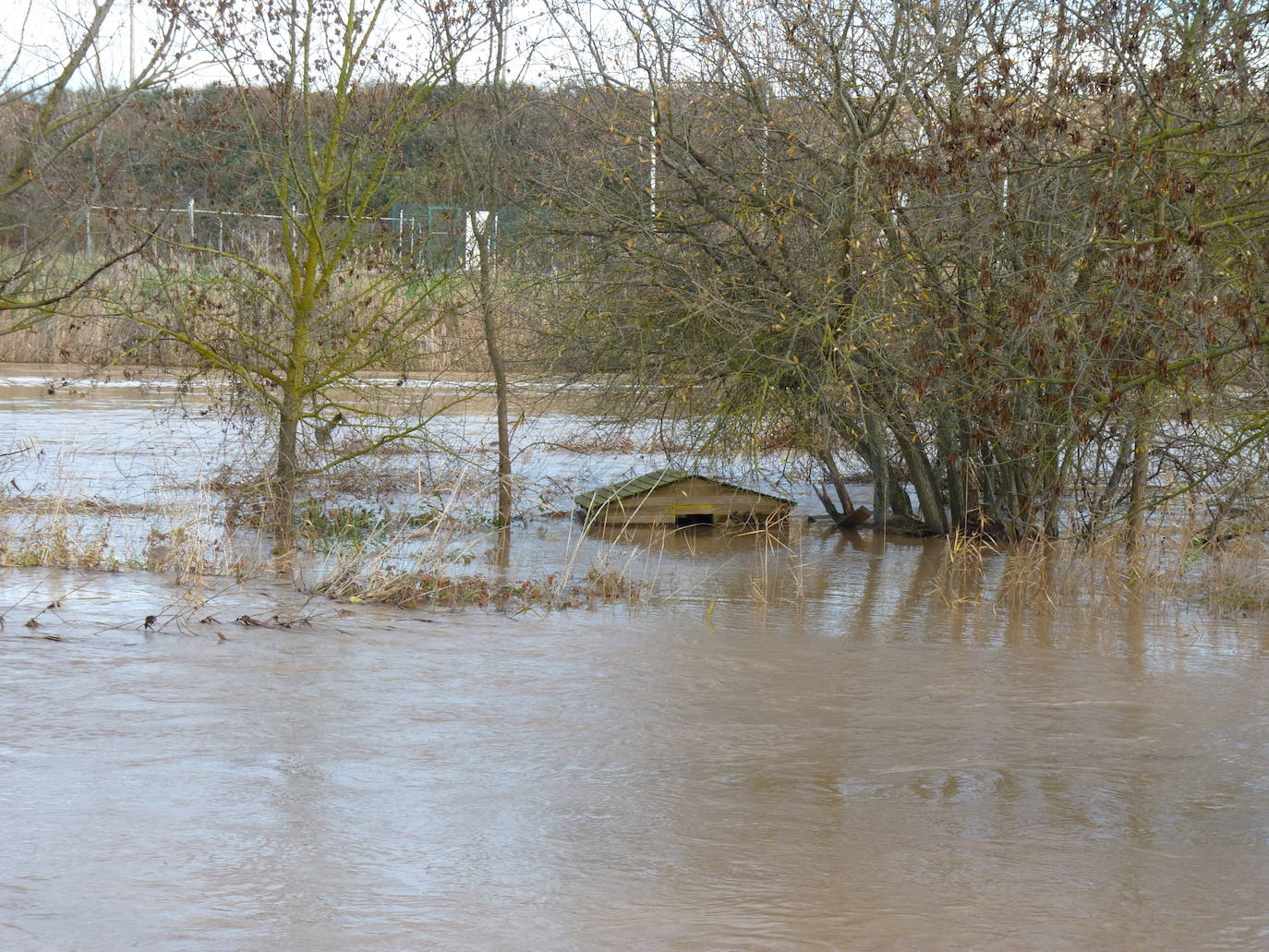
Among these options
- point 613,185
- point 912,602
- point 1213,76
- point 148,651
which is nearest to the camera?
point 148,651

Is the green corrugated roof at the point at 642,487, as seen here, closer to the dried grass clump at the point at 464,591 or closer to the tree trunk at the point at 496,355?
the tree trunk at the point at 496,355

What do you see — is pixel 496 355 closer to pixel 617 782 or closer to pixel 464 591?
pixel 464 591

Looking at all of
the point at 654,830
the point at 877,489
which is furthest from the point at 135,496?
the point at 654,830

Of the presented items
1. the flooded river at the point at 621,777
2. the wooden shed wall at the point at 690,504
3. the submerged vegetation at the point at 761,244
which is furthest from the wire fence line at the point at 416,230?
the flooded river at the point at 621,777

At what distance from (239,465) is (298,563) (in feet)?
13.6

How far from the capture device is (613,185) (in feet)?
36.2

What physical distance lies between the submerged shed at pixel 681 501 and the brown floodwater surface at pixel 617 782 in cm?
409

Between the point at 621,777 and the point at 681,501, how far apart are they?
24.1 ft

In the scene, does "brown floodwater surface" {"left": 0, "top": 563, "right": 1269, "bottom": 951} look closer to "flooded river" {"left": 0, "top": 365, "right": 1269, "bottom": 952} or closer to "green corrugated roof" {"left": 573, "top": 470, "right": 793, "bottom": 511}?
"flooded river" {"left": 0, "top": 365, "right": 1269, "bottom": 952}

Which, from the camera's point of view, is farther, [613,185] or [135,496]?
[135,496]

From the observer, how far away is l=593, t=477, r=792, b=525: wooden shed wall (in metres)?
13.0

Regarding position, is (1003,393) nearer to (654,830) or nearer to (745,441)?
(745,441)

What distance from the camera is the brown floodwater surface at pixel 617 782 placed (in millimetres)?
4379

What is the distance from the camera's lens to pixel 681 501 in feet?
42.9
